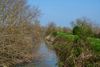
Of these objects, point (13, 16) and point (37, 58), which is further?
point (37, 58)

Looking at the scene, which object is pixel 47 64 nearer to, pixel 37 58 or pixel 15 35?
pixel 37 58

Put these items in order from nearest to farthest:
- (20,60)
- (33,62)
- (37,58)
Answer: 1. (20,60)
2. (33,62)
3. (37,58)

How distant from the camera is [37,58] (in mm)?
22625

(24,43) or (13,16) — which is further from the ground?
(13,16)

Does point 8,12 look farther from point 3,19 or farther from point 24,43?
point 24,43

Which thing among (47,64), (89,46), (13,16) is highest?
(13,16)

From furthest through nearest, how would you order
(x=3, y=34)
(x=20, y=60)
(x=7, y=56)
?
1. (x=20, y=60)
2. (x=7, y=56)
3. (x=3, y=34)

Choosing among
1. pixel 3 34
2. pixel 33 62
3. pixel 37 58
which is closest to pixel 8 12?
pixel 3 34

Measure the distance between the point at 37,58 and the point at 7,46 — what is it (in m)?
6.21

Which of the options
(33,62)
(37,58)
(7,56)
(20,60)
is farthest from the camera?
(37,58)

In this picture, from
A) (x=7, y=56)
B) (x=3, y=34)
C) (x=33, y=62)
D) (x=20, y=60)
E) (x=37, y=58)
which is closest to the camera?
(x=3, y=34)

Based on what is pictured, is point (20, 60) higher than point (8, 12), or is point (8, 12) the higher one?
point (8, 12)

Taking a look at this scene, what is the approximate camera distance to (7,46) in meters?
16.8

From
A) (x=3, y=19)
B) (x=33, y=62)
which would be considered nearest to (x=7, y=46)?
(x=3, y=19)
